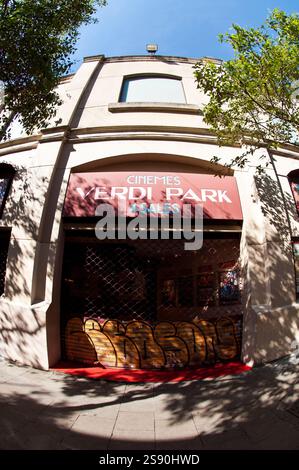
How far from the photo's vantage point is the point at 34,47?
5188 millimetres

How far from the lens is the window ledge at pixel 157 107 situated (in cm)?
751

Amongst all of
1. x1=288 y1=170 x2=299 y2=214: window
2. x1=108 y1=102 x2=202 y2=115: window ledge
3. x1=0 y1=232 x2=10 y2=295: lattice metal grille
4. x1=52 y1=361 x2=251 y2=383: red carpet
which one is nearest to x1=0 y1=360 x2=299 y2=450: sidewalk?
x1=52 y1=361 x2=251 y2=383: red carpet

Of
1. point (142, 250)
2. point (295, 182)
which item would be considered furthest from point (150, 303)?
point (295, 182)

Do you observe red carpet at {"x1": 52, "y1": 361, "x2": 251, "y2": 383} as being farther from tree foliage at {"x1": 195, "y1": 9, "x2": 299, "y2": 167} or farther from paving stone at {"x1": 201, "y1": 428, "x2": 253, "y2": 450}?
Result: tree foliage at {"x1": 195, "y1": 9, "x2": 299, "y2": 167}

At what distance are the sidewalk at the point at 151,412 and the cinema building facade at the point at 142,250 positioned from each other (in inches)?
32.1

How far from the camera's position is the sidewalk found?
3.26 meters

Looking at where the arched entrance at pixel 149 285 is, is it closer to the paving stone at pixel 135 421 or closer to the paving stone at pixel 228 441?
the paving stone at pixel 135 421

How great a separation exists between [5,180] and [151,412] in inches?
294

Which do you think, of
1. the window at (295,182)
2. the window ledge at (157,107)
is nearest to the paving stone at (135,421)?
the window at (295,182)

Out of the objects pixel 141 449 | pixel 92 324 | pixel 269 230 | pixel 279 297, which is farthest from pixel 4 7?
pixel 279 297

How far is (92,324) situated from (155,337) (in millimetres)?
1677

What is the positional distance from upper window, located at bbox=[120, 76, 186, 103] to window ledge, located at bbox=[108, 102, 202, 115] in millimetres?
932

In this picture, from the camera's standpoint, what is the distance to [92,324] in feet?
19.9

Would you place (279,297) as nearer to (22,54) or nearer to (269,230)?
(269,230)
